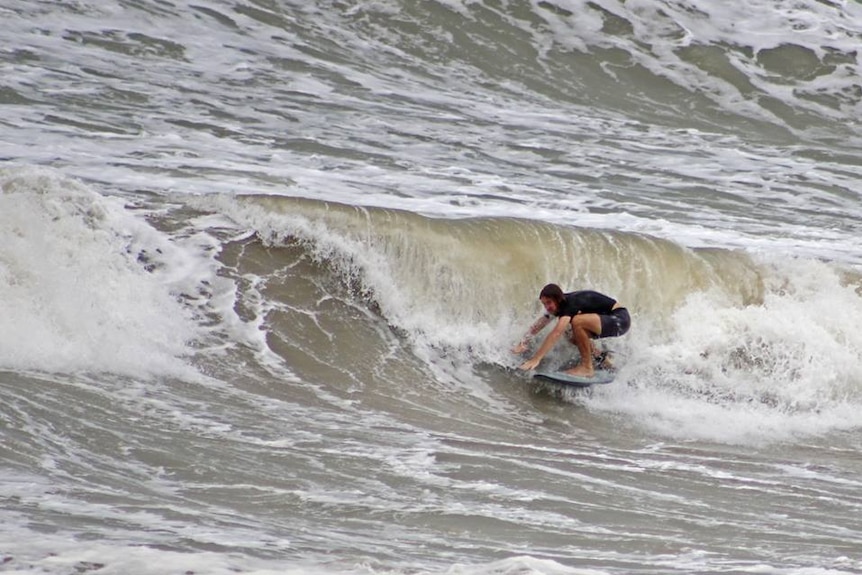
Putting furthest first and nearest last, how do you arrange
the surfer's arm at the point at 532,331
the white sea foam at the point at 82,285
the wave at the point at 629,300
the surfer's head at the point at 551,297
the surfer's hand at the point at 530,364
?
the wave at the point at 629,300, the surfer's arm at the point at 532,331, the surfer's hand at the point at 530,364, the surfer's head at the point at 551,297, the white sea foam at the point at 82,285

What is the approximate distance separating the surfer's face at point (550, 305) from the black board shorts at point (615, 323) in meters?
0.33

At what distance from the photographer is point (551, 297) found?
941 cm

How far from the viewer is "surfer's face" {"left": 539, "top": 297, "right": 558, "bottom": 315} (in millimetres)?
9422

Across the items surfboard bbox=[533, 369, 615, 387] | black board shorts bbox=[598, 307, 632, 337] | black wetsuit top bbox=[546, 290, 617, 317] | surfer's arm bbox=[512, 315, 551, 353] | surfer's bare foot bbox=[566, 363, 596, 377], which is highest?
black wetsuit top bbox=[546, 290, 617, 317]

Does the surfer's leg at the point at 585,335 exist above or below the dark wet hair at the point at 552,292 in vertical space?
below

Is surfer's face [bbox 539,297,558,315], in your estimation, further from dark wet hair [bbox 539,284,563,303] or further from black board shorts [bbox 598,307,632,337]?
black board shorts [bbox 598,307,632,337]

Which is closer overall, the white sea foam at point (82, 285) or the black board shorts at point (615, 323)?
the white sea foam at point (82, 285)

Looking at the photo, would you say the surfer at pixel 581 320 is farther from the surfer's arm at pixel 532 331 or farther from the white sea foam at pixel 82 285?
the white sea foam at pixel 82 285

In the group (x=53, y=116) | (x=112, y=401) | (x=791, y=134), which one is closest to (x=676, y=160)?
(x=791, y=134)

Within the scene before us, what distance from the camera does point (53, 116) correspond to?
12.5m

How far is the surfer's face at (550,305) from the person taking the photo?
9.42 m

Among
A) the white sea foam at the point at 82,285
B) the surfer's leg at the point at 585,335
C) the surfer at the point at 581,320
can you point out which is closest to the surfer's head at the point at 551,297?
the surfer at the point at 581,320

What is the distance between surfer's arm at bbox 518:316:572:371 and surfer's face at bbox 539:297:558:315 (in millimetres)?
78

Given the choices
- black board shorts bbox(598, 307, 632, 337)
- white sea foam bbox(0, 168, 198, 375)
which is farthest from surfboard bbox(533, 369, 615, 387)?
white sea foam bbox(0, 168, 198, 375)
